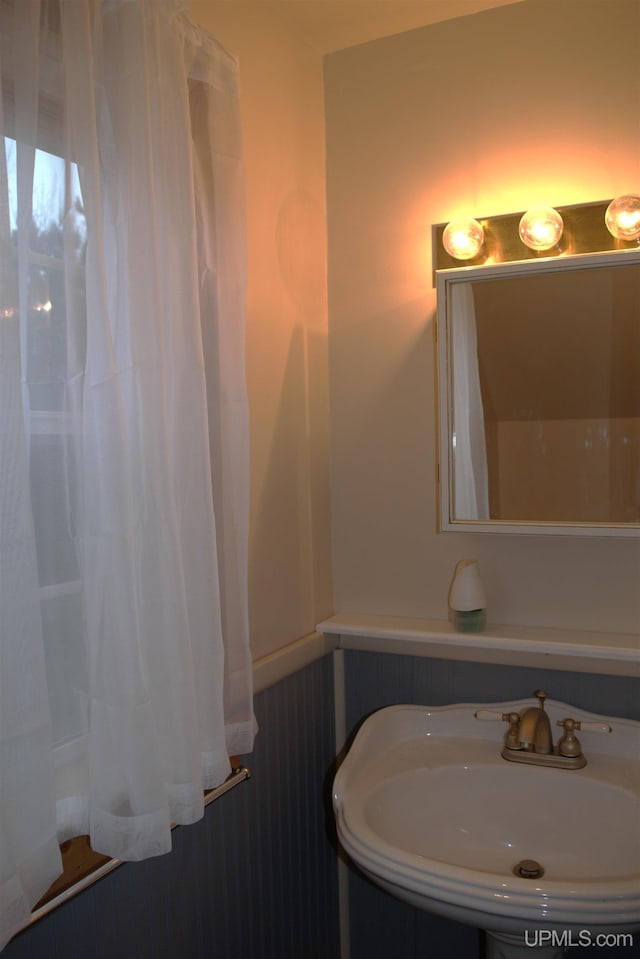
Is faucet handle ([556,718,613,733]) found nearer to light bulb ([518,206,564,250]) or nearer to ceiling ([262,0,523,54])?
light bulb ([518,206,564,250])

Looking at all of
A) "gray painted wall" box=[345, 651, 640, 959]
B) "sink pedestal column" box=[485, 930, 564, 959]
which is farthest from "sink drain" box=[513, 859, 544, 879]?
"gray painted wall" box=[345, 651, 640, 959]

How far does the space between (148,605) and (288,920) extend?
1048 mm

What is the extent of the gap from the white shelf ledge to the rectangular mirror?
0.77 feet

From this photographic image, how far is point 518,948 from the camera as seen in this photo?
54.2 inches

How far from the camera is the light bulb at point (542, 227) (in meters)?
1.59

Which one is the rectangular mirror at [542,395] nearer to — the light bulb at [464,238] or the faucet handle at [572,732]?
the light bulb at [464,238]

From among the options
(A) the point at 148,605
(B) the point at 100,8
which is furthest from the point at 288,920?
(B) the point at 100,8

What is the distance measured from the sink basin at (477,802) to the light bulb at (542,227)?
998mm

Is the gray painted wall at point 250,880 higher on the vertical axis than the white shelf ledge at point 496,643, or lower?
lower

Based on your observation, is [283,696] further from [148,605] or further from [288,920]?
[148,605]

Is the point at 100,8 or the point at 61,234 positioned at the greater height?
the point at 100,8

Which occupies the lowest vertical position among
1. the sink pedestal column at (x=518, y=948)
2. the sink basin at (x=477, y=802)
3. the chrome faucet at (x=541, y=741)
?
the sink pedestal column at (x=518, y=948)

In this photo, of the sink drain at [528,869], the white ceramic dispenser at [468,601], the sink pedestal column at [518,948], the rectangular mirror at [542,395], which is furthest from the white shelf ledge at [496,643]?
the sink pedestal column at [518,948]

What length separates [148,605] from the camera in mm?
1029
